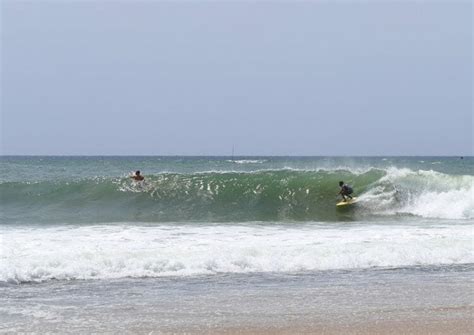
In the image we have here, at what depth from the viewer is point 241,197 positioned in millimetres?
19984

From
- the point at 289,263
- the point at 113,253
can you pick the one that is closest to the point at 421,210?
the point at 289,263

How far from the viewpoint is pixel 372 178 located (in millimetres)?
21078

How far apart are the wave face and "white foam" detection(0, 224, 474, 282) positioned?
408 centimetres

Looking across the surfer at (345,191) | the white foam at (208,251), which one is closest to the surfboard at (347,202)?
the surfer at (345,191)

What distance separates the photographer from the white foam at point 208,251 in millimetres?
9031

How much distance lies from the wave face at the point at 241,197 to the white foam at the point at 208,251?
161 inches

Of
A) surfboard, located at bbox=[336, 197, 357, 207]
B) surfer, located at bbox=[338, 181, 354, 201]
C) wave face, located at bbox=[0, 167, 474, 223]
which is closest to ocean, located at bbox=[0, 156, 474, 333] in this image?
wave face, located at bbox=[0, 167, 474, 223]

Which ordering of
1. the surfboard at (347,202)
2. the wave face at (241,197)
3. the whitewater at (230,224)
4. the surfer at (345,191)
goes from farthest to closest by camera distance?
the surfer at (345,191)
the surfboard at (347,202)
the wave face at (241,197)
the whitewater at (230,224)

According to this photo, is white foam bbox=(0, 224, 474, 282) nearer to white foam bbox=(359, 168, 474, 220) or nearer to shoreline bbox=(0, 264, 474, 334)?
shoreline bbox=(0, 264, 474, 334)

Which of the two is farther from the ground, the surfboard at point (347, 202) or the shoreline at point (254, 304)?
the surfboard at point (347, 202)

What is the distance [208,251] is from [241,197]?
10025 millimetres

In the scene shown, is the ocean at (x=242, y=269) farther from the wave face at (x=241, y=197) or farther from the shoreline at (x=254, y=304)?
the wave face at (x=241, y=197)

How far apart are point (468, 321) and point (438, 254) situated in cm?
403

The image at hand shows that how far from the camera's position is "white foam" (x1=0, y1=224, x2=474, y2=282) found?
29.6 feet
